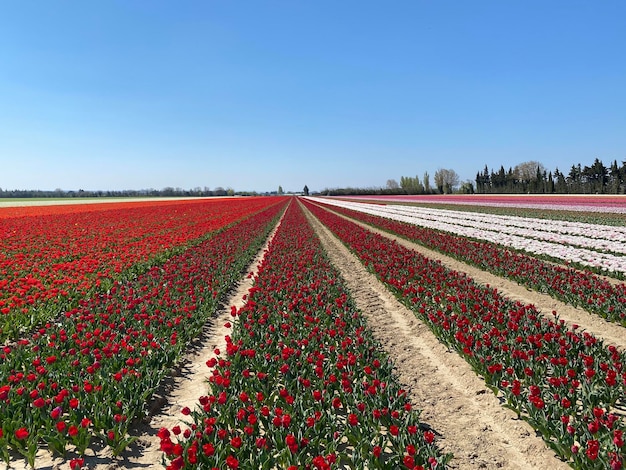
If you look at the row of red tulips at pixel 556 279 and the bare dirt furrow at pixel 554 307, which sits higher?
the row of red tulips at pixel 556 279

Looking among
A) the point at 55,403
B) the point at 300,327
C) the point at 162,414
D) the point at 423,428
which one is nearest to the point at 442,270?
the point at 300,327

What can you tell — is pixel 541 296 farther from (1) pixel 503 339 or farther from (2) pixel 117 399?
(2) pixel 117 399

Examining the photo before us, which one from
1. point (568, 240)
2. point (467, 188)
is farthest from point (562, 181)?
point (568, 240)

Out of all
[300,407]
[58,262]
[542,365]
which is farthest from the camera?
[58,262]

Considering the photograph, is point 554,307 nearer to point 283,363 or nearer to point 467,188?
point 283,363

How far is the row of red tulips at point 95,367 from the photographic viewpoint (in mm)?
3600

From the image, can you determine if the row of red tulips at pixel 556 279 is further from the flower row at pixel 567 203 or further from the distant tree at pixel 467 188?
the distant tree at pixel 467 188

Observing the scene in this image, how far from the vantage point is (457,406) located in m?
4.59

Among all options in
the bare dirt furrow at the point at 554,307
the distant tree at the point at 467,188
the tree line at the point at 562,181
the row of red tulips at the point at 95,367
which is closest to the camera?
the row of red tulips at the point at 95,367

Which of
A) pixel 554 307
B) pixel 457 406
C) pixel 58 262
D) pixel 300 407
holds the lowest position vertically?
pixel 457 406

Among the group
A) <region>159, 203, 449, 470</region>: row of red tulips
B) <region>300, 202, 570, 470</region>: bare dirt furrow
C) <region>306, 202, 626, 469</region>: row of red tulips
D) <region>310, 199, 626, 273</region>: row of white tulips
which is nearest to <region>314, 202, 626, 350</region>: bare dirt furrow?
<region>306, 202, 626, 469</region>: row of red tulips

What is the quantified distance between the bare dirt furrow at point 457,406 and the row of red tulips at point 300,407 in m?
0.38

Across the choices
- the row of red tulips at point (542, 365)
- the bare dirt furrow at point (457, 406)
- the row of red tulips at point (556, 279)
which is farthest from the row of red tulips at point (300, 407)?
the row of red tulips at point (556, 279)

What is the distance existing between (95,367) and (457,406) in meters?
4.60
